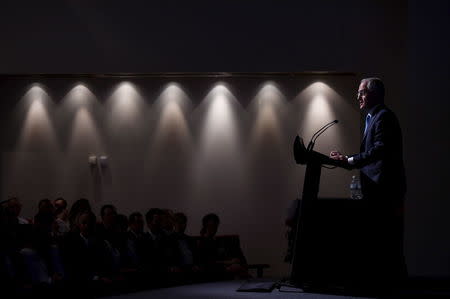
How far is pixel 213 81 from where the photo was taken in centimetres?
805

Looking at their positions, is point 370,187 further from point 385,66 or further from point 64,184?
point 64,184

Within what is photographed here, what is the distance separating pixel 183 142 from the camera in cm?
805

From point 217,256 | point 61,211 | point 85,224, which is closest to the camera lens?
point 85,224

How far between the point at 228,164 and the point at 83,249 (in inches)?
115

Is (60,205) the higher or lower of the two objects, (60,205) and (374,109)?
the lower

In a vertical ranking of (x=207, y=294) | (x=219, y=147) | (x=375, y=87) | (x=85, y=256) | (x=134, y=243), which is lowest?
(x=207, y=294)

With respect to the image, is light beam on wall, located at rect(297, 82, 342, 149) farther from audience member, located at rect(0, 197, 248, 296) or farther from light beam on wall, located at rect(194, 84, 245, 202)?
audience member, located at rect(0, 197, 248, 296)

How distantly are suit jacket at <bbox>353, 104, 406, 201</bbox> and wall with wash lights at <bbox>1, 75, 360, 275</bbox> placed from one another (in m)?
3.68

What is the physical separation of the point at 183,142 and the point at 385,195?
13.6 feet

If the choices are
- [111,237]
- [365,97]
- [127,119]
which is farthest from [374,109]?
[127,119]

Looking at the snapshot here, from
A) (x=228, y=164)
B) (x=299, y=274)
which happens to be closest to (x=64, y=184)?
(x=228, y=164)

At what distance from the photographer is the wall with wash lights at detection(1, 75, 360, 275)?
794 cm

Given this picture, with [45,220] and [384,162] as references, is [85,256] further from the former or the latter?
[384,162]

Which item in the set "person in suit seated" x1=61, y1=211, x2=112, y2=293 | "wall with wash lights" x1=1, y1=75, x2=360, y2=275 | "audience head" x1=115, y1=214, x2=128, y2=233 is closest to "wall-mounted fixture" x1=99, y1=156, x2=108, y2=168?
"wall with wash lights" x1=1, y1=75, x2=360, y2=275
